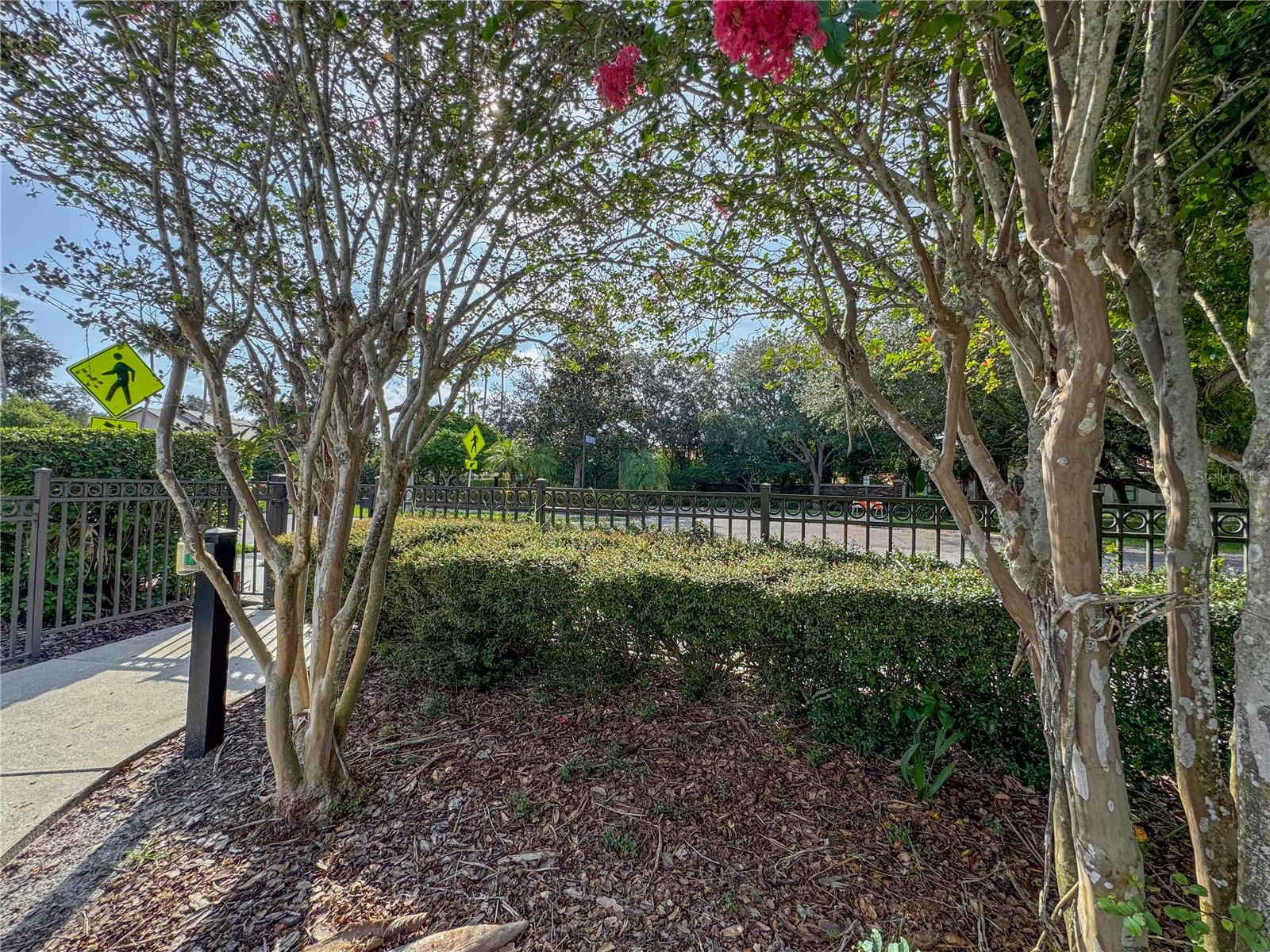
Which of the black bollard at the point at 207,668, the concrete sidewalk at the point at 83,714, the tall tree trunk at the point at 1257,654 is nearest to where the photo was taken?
the tall tree trunk at the point at 1257,654

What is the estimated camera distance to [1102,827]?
138cm

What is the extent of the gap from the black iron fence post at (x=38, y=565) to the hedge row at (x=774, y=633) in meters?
2.79

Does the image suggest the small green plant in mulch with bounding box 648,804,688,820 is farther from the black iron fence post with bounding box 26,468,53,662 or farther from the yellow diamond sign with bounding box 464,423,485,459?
the yellow diamond sign with bounding box 464,423,485,459

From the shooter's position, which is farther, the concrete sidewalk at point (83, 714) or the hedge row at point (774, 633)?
the concrete sidewalk at point (83, 714)

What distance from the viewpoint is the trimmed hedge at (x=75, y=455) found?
4488 millimetres

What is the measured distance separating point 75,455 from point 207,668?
3750 mm

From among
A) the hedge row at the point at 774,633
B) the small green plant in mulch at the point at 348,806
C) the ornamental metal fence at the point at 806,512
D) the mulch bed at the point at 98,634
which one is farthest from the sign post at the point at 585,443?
the small green plant in mulch at the point at 348,806

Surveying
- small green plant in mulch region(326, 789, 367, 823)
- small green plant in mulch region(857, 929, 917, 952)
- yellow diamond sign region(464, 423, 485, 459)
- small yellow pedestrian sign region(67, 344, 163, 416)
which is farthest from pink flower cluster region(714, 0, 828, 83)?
yellow diamond sign region(464, 423, 485, 459)

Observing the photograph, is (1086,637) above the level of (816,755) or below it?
above

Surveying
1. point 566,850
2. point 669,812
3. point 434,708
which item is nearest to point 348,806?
point 434,708

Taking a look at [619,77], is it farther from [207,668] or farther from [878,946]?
[207,668]

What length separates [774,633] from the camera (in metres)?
2.54

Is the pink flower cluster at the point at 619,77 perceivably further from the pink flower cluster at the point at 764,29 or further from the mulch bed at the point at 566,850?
the mulch bed at the point at 566,850

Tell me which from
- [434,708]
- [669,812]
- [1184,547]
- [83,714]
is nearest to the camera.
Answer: [1184,547]
